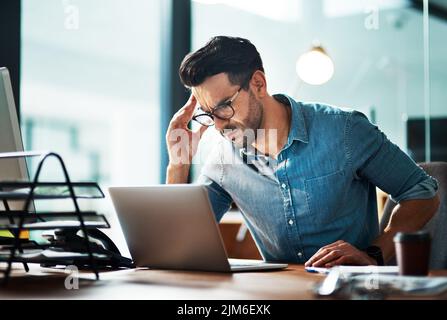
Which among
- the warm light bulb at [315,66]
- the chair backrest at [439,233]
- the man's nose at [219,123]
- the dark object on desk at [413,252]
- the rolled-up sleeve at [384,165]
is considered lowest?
the chair backrest at [439,233]

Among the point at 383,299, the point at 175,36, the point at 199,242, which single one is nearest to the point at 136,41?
the point at 175,36

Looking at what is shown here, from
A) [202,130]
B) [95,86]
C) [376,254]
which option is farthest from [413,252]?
[95,86]

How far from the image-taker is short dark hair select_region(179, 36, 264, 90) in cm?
181

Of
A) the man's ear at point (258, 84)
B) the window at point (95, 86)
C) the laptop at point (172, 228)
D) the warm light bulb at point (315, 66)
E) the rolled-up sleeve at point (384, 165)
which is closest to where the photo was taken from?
the laptop at point (172, 228)

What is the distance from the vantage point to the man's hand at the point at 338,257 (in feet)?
4.79

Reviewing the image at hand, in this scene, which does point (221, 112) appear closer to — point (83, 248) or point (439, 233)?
point (83, 248)

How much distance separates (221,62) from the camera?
6.04 ft

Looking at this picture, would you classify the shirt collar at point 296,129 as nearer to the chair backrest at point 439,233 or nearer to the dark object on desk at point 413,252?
the chair backrest at point 439,233

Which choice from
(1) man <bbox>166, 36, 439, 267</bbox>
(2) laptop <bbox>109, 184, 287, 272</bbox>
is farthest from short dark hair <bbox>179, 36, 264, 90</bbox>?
(2) laptop <bbox>109, 184, 287, 272</bbox>

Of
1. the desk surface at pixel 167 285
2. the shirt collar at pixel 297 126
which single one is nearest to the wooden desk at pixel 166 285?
the desk surface at pixel 167 285

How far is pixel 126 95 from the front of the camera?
3854mm

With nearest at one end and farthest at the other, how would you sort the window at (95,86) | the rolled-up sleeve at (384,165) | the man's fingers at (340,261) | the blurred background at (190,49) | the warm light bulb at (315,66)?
the man's fingers at (340,261)
the rolled-up sleeve at (384,165)
the window at (95,86)
the blurred background at (190,49)
the warm light bulb at (315,66)

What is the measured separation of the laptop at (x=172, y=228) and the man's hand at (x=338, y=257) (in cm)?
11

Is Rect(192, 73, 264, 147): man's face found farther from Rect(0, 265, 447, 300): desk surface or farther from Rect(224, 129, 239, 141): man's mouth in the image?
Rect(0, 265, 447, 300): desk surface
